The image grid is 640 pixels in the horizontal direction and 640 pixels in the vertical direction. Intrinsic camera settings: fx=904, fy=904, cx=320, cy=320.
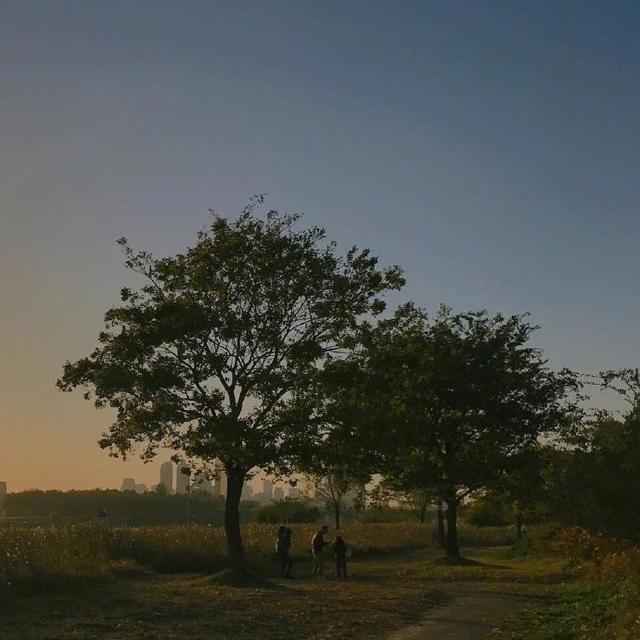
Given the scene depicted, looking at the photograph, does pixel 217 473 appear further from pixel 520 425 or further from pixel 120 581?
pixel 520 425

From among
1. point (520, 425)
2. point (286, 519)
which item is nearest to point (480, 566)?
point (520, 425)

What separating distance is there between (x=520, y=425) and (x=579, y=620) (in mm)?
24064

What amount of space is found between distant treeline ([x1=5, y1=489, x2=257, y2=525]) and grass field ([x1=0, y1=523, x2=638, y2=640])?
72.4 meters

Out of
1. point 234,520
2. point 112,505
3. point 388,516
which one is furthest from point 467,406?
point 112,505

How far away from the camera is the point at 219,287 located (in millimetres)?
30922

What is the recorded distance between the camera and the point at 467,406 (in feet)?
143

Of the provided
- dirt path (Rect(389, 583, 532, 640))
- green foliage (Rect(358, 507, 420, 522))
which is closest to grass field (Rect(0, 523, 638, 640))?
dirt path (Rect(389, 583, 532, 640))

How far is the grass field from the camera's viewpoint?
750 inches

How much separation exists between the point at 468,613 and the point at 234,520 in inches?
462

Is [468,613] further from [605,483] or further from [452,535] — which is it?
[452,535]

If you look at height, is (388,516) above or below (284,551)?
below

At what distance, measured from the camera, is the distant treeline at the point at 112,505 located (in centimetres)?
11869

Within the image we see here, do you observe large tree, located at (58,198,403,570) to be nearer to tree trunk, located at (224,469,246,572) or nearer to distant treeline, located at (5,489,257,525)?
tree trunk, located at (224,469,246,572)

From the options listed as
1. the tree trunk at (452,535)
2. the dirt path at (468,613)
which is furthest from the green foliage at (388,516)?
the dirt path at (468,613)
